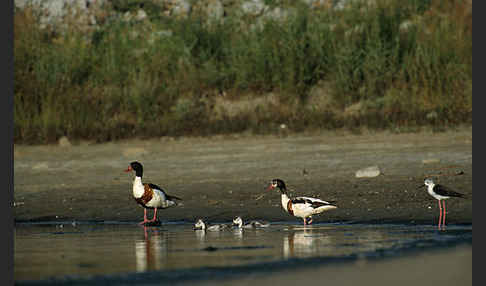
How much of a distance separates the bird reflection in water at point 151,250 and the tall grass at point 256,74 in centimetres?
893

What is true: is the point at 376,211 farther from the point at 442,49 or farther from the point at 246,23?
the point at 246,23

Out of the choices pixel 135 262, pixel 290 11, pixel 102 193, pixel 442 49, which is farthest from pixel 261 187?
pixel 290 11

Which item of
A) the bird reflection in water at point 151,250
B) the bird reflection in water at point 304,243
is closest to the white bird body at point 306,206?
the bird reflection in water at point 304,243

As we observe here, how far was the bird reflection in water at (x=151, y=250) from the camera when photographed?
891cm

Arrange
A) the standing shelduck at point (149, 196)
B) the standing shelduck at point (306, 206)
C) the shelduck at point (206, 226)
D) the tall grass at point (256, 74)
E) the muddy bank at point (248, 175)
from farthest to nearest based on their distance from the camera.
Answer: the tall grass at point (256, 74) < the muddy bank at point (248, 175) < the standing shelduck at point (149, 196) < the standing shelduck at point (306, 206) < the shelduck at point (206, 226)

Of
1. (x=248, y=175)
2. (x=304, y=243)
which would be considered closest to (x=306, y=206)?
(x=304, y=243)

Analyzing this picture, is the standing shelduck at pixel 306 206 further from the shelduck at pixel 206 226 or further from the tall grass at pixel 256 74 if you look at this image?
the tall grass at pixel 256 74

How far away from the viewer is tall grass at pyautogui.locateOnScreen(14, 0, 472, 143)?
2073 cm

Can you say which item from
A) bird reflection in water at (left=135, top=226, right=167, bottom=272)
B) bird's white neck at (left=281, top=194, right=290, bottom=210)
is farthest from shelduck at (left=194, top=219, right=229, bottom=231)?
bird's white neck at (left=281, top=194, right=290, bottom=210)

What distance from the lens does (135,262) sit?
9.13 m

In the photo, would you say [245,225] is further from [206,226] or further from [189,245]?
[189,245]

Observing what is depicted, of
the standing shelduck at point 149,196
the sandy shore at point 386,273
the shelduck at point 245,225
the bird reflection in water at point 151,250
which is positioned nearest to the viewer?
the sandy shore at point 386,273

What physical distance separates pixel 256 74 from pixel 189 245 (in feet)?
39.7

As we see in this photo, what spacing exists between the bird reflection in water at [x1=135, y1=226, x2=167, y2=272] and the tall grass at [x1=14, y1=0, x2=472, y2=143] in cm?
893
